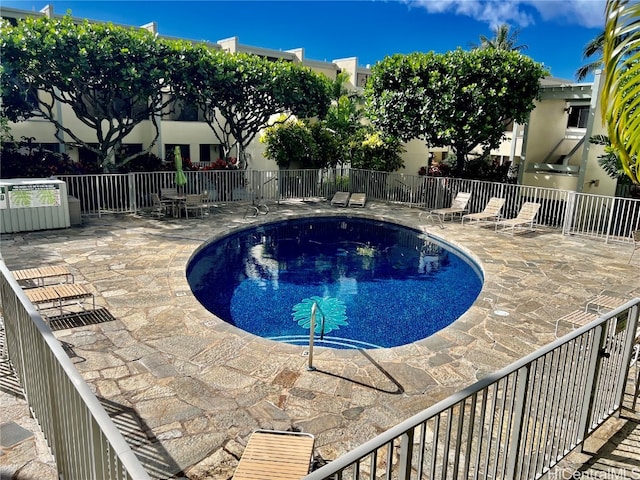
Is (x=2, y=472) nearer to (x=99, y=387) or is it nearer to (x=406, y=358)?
(x=99, y=387)

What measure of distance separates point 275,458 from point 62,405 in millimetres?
1478

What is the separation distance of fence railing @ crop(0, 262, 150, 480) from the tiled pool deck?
856 millimetres

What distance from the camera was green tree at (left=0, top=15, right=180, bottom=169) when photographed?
504 inches

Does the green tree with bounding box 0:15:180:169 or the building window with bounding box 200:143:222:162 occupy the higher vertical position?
the green tree with bounding box 0:15:180:169

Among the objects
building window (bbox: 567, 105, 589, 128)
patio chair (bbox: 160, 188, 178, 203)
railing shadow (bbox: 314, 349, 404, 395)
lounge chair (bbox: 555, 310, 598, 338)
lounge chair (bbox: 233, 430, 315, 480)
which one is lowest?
railing shadow (bbox: 314, 349, 404, 395)

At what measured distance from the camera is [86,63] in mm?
13383

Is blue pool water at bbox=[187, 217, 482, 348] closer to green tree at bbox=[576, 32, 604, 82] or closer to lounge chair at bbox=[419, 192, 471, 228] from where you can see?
lounge chair at bbox=[419, 192, 471, 228]

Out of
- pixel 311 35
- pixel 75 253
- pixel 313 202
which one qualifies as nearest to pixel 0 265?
pixel 75 253

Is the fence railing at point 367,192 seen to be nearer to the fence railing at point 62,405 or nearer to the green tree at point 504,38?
the fence railing at point 62,405

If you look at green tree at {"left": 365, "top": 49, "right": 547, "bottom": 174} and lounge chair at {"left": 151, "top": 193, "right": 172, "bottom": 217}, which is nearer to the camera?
lounge chair at {"left": 151, "top": 193, "right": 172, "bottom": 217}

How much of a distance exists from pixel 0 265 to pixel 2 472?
1.74 meters

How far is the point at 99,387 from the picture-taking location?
4.87m

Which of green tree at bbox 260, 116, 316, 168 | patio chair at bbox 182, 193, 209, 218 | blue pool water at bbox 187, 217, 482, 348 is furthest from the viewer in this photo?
green tree at bbox 260, 116, 316, 168

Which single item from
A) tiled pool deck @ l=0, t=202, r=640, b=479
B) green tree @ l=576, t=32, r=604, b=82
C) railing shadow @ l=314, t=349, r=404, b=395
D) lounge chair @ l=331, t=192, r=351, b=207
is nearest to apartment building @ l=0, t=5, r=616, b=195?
green tree @ l=576, t=32, r=604, b=82
